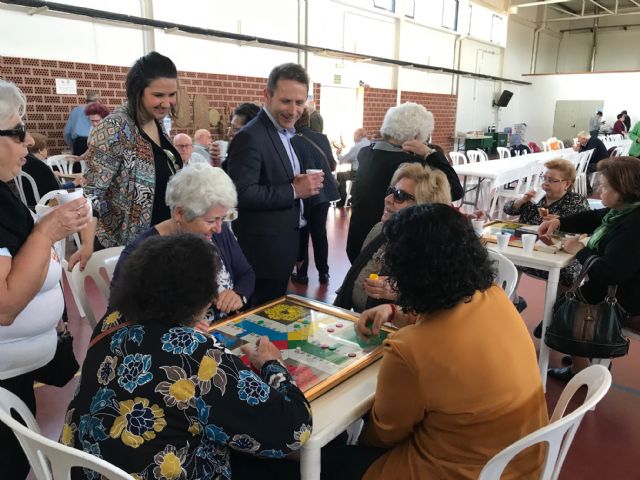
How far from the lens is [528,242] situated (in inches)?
106

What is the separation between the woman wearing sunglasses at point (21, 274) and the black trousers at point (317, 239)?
9.06ft

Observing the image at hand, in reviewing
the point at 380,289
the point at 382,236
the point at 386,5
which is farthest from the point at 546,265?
the point at 386,5

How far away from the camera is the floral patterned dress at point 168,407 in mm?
979

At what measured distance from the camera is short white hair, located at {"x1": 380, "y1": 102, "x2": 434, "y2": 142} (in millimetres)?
2840

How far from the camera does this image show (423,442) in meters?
1.20

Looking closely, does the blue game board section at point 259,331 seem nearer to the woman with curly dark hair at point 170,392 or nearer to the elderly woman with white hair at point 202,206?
the elderly woman with white hair at point 202,206

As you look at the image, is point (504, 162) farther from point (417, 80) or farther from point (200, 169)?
point (200, 169)

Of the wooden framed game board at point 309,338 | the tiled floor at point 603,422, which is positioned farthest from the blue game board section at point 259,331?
the tiled floor at point 603,422

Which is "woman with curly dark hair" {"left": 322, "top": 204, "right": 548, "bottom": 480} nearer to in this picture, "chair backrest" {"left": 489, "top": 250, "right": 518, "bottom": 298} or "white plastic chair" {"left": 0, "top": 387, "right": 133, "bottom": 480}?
"white plastic chair" {"left": 0, "top": 387, "right": 133, "bottom": 480}

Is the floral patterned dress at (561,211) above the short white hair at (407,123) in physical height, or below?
below

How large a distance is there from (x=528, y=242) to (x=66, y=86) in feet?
17.2

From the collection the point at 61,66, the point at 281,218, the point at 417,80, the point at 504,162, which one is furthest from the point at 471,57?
the point at 281,218

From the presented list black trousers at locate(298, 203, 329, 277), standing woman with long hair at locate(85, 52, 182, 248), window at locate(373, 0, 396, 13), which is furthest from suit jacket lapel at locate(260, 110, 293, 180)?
window at locate(373, 0, 396, 13)

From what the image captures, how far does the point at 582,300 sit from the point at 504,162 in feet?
17.8
